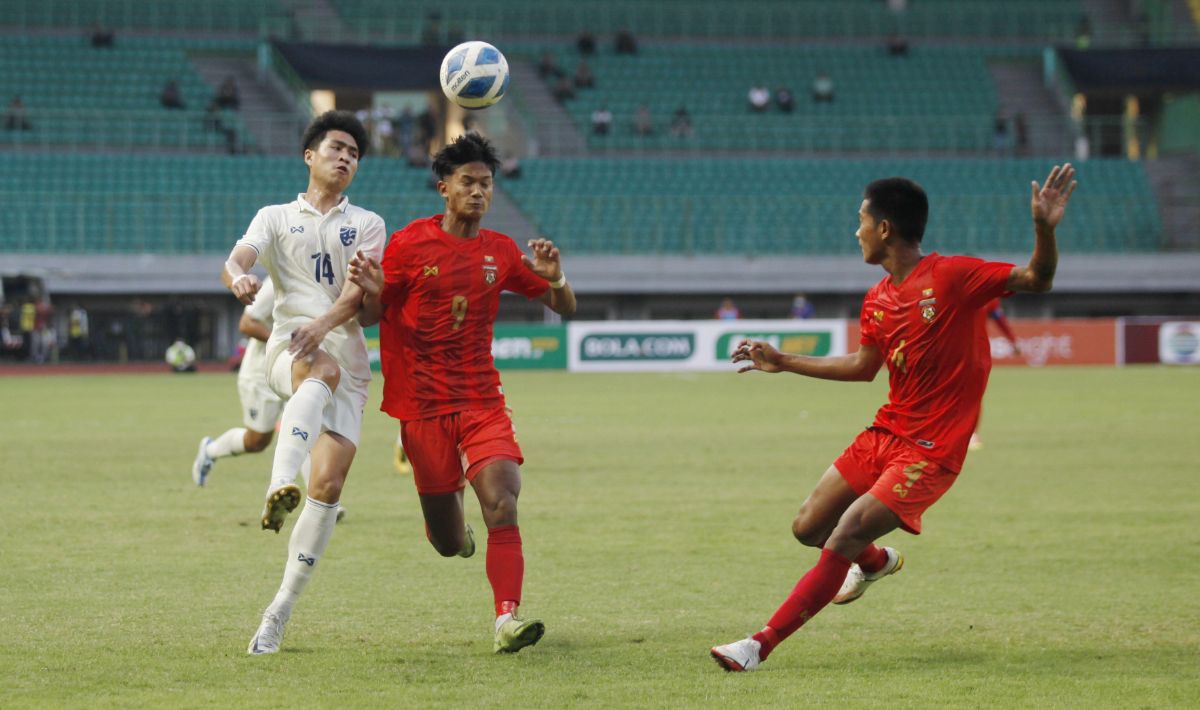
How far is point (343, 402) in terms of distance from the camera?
22.1 ft

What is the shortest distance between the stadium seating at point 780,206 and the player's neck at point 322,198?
1290 inches

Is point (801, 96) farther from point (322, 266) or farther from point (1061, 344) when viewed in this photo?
point (322, 266)

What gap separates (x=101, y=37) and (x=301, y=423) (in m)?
41.4

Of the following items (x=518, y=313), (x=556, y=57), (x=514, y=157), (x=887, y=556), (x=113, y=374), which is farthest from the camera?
(x=556, y=57)

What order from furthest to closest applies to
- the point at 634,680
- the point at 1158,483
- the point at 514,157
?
the point at 514,157, the point at 1158,483, the point at 634,680

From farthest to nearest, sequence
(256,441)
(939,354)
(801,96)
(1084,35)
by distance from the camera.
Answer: (1084,35), (801,96), (256,441), (939,354)

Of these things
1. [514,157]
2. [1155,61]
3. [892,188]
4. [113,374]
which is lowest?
[113,374]

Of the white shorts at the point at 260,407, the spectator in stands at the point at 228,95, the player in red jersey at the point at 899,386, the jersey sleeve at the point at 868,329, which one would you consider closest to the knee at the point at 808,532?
the player in red jersey at the point at 899,386

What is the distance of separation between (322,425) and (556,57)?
4134 cm

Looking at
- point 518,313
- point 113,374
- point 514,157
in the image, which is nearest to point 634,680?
point 113,374

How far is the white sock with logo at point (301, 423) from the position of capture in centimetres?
623

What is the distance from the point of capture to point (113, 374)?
34.7m

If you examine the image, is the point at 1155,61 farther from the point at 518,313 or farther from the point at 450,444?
the point at 450,444

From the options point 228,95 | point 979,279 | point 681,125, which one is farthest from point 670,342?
point 979,279
